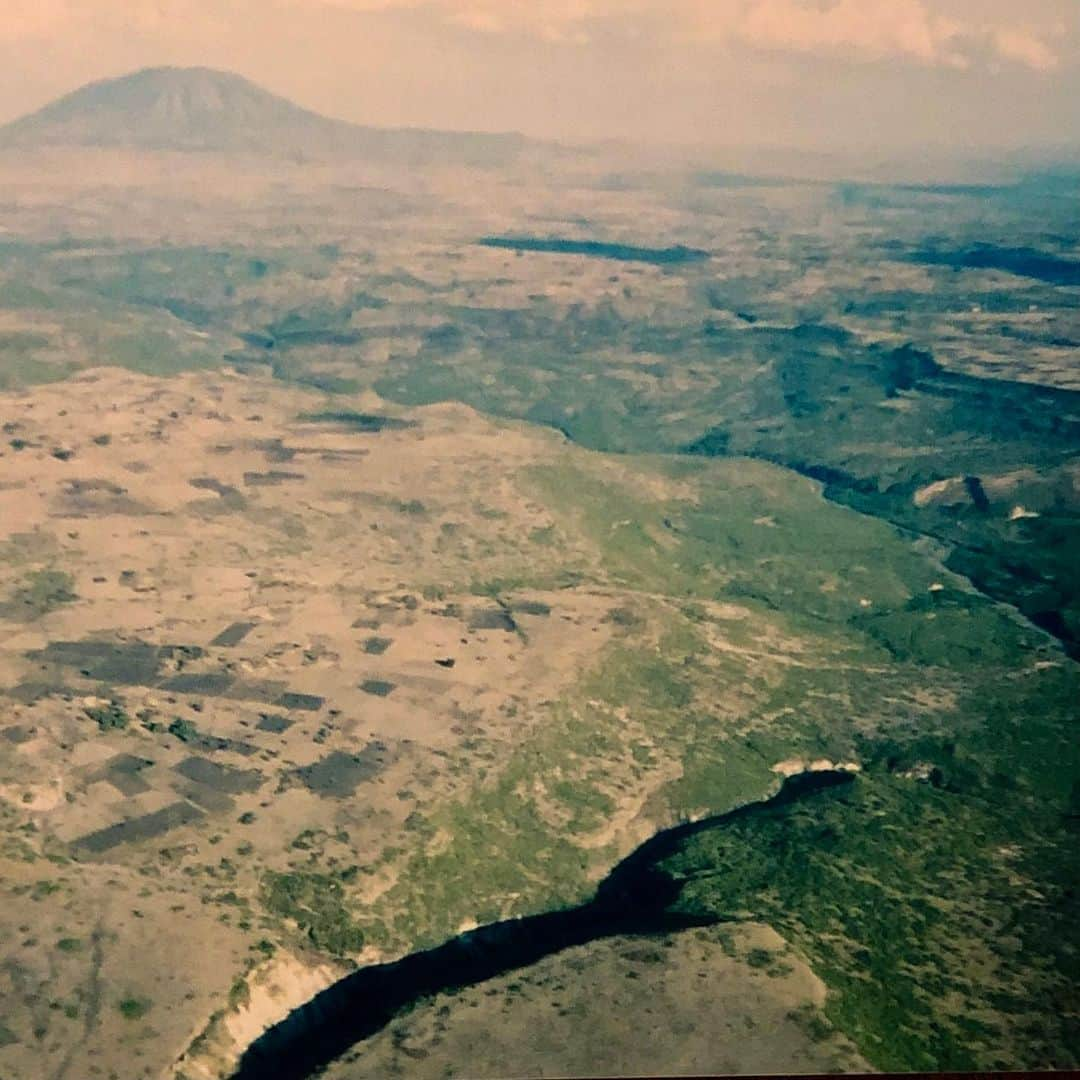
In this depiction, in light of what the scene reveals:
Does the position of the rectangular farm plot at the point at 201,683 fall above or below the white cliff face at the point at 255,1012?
above

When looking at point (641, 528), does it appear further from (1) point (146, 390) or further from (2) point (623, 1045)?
(2) point (623, 1045)

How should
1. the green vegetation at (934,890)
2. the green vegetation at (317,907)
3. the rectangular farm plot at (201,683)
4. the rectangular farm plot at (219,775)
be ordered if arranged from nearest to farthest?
the green vegetation at (934,890) → the green vegetation at (317,907) → the rectangular farm plot at (219,775) → the rectangular farm plot at (201,683)

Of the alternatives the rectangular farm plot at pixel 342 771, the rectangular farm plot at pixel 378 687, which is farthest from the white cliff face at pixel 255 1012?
the rectangular farm plot at pixel 378 687

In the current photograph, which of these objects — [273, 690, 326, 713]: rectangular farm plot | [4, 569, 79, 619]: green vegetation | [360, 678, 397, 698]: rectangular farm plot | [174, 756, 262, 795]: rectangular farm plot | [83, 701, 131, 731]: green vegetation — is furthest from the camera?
[4, 569, 79, 619]: green vegetation

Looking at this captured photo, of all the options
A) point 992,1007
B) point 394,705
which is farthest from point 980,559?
point 992,1007

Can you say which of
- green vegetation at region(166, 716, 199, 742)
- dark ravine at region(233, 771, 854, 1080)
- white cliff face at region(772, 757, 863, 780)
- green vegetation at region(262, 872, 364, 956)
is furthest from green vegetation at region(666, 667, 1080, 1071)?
green vegetation at region(166, 716, 199, 742)

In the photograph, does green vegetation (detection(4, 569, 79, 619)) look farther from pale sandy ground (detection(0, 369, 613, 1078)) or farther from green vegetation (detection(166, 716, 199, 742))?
green vegetation (detection(166, 716, 199, 742))

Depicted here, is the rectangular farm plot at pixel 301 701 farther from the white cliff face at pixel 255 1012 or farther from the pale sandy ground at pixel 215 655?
the white cliff face at pixel 255 1012

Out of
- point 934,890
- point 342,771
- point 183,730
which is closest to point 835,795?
point 934,890
